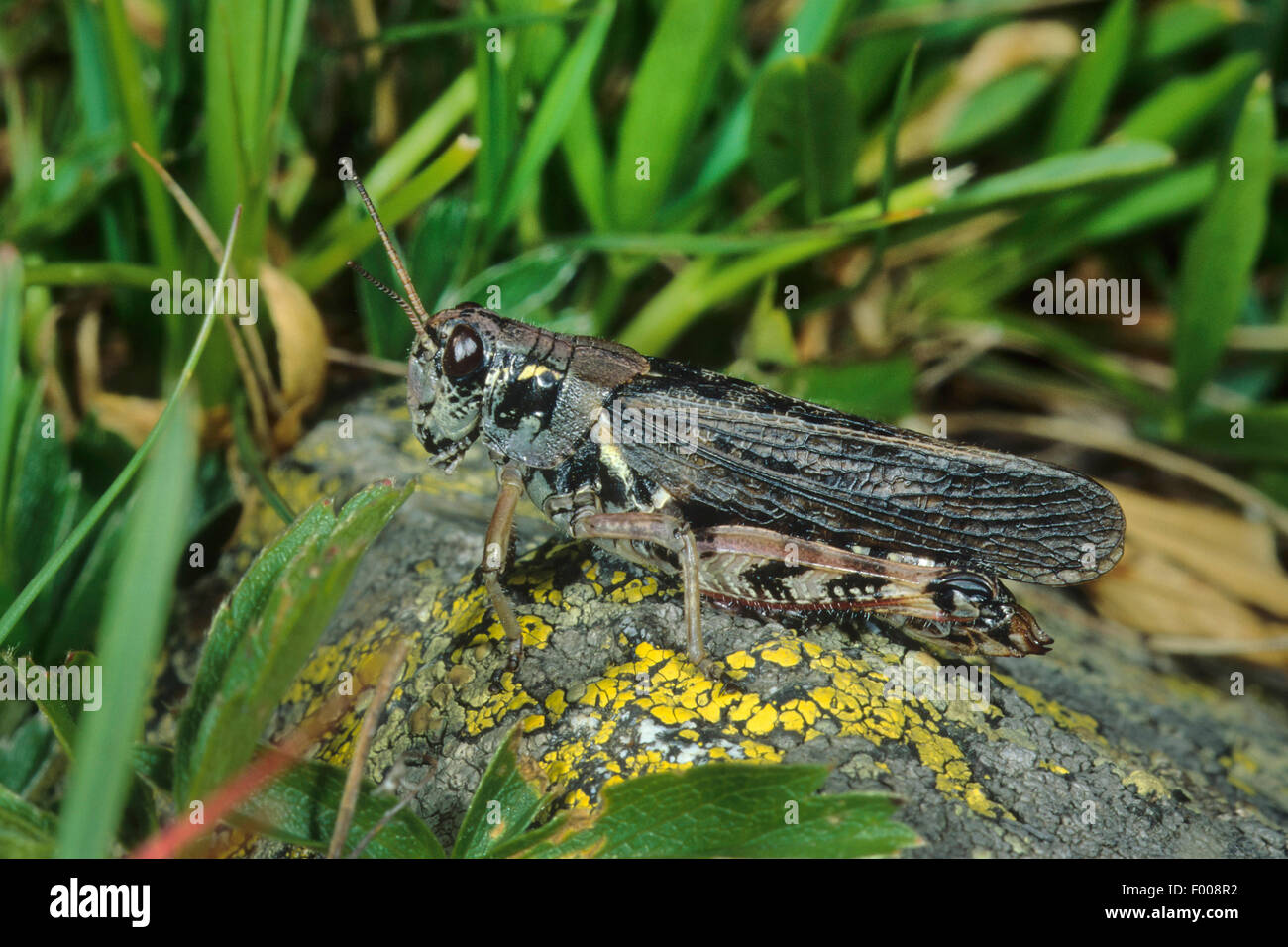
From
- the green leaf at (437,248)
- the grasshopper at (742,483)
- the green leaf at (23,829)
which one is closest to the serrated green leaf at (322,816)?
the green leaf at (23,829)

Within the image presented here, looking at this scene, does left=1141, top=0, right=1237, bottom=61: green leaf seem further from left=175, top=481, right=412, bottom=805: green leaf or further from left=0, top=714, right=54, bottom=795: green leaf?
left=0, top=714, right=54, bottom=795: green leaf

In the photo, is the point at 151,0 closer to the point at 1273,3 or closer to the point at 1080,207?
the point at 1080,207

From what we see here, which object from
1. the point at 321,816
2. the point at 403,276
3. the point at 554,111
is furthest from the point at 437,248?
the point at 321,816

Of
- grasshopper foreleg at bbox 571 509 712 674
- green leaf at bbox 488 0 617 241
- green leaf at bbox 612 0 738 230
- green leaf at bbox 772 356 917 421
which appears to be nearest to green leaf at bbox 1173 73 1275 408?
green leaf at bbox 772 356 917 421

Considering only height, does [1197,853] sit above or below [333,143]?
below

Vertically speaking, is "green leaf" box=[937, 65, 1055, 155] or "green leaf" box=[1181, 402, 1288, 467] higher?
"green leaf" box=[937, 65, 1055, 155]

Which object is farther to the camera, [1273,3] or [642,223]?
[1273,3]
